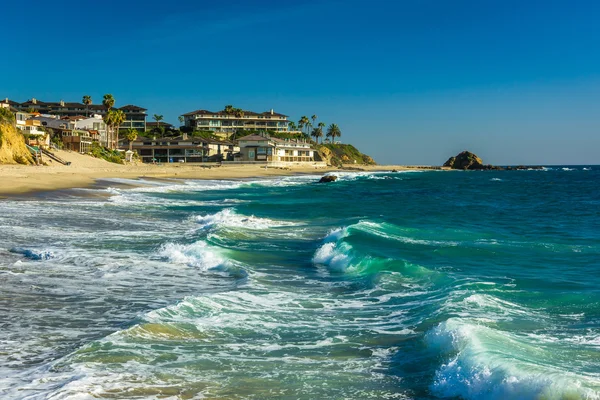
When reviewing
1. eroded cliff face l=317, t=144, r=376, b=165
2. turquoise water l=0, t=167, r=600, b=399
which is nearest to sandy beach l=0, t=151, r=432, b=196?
turquoise water l=0, t=167, r=600, b=399

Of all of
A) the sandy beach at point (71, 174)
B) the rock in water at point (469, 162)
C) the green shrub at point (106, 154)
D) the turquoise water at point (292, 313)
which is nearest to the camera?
the turquoise water at point (292, 313)

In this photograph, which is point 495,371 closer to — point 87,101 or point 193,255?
point 193,255

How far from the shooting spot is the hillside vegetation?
16677 centimetres

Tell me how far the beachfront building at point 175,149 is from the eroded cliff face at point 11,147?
199ft

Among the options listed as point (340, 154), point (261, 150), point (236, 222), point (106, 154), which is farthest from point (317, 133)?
point (236, 222)

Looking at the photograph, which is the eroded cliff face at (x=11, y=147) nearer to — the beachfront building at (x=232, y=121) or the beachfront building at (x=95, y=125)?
the beachfront building at (x=95, y=125)

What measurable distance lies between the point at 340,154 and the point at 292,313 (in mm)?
170880

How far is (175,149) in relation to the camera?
12756 cm

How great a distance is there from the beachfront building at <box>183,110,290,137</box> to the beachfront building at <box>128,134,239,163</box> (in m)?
32.7

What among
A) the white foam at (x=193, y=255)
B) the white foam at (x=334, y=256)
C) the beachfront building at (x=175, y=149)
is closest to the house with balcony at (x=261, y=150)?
the beachfront building at (x=175, y=149)

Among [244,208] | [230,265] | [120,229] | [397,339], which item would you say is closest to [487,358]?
[397,339]

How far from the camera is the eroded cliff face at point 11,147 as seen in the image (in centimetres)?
6166

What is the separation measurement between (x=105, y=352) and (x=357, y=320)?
520 centimetres

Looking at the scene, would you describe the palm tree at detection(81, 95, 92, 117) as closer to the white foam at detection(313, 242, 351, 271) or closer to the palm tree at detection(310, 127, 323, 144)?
the palm tree at detection(310, 127, 323, 144)
